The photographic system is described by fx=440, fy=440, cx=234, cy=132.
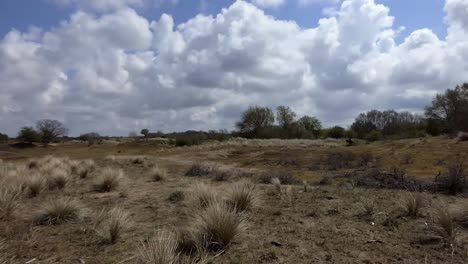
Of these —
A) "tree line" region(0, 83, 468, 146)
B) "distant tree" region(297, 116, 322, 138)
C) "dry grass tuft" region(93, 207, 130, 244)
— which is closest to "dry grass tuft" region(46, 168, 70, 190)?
"dry grass tuft" region(93, 207, 130, 244)

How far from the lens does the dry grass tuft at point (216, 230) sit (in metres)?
6.65

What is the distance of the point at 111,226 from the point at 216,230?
1.86 metres

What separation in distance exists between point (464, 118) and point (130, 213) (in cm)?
5428

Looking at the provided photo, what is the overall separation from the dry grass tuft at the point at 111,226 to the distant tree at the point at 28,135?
81.3 metres

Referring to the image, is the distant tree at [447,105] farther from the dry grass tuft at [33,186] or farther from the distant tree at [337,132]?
the dry grass tuft at [33,186]

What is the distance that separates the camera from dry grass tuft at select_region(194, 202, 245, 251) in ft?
21.8

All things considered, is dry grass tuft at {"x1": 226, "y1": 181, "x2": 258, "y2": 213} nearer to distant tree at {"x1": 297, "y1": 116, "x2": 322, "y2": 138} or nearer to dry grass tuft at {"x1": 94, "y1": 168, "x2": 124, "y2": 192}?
dry grass tuft at {"x1": 94, "y1": 168, "x2": 124, "y2": 192}

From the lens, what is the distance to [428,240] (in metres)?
6.76

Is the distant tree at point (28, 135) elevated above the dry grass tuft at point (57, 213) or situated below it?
above

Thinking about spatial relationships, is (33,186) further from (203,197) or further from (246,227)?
(246,227)

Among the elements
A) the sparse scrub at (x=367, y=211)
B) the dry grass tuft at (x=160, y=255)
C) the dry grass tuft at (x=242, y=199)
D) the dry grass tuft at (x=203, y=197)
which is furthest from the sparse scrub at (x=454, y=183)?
the dry grass tuft at (x=160, y=255)

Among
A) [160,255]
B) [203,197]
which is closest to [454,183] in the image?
[203,197]

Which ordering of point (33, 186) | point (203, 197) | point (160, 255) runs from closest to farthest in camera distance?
point (160, 255)
point (203, 197)
point (33, 186)

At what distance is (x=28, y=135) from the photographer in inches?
3221
